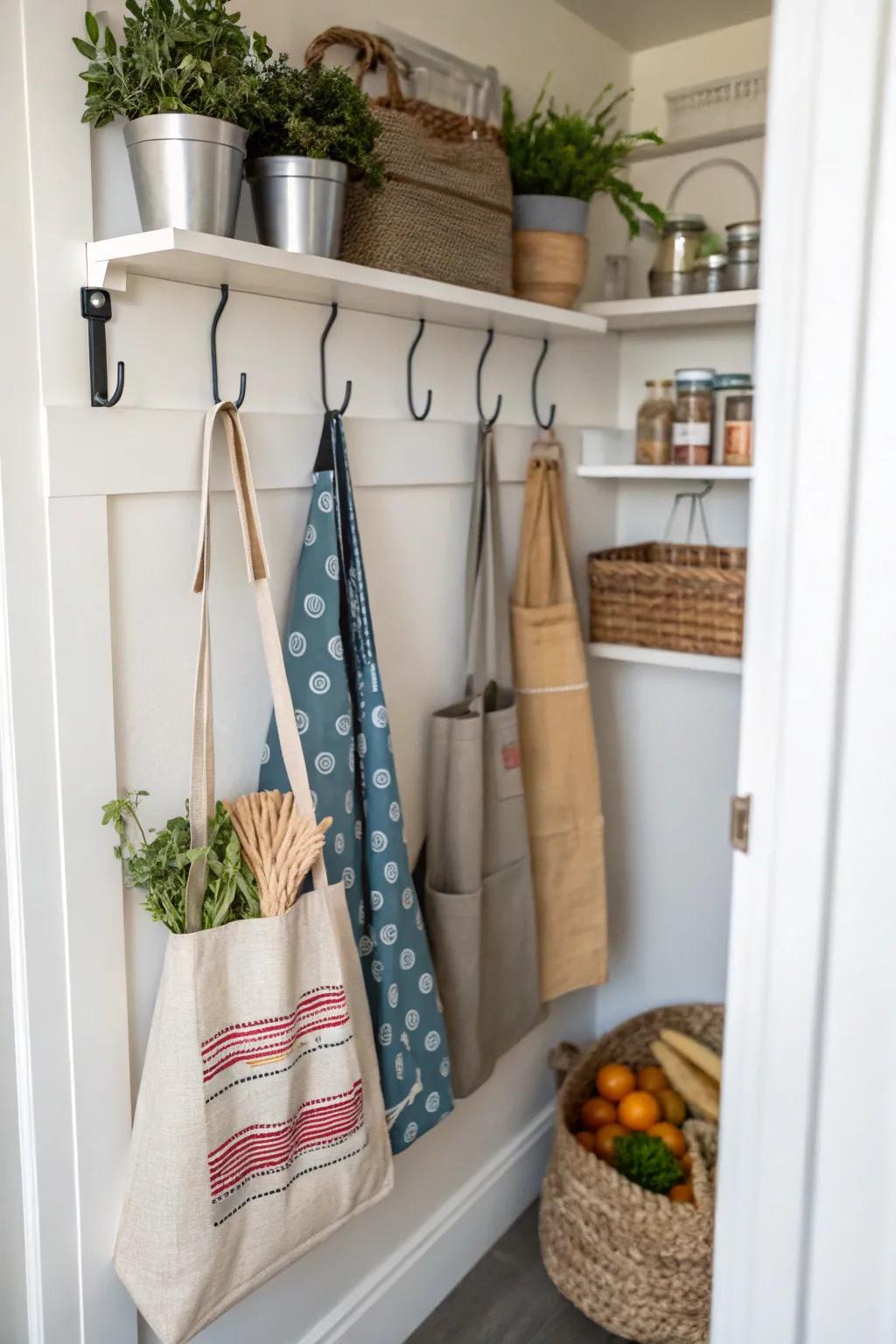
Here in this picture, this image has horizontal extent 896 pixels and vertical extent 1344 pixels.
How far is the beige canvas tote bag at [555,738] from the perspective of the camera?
1.81 metres

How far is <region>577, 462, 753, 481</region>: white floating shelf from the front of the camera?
1776 millimetres

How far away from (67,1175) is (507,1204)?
3.38 feet

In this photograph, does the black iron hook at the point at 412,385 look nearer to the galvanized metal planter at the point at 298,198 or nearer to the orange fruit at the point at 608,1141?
the galvanized metal planter at the point at 298,198

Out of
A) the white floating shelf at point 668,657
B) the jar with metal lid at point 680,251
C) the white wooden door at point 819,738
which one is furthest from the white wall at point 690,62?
the white wooden door at point 819,738

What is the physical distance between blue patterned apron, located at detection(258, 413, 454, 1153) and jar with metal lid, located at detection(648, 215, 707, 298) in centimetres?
75

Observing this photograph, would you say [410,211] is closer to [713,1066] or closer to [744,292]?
[744,292]

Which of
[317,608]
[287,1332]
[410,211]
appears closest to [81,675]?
[317,608]

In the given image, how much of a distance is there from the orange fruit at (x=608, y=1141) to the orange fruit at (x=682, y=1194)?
0.10m

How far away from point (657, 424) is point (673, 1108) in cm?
119

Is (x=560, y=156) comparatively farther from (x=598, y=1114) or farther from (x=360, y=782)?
(x=598, y=1114)

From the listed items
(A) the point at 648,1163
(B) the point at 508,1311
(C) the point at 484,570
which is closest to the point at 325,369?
(C) the point at 484,570

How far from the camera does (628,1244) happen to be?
1700 millimetres

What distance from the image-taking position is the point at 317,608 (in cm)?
136

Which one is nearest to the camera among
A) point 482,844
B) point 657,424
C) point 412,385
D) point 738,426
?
point 412,385
